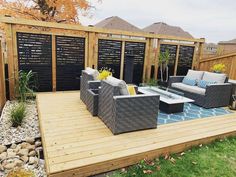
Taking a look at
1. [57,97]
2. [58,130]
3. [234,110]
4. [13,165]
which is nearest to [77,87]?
[57,97]

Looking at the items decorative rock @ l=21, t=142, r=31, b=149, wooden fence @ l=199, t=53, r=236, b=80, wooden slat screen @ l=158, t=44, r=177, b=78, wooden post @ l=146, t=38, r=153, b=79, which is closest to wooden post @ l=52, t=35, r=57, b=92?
decorative rock @ l=21, t=142, r=31, b=149

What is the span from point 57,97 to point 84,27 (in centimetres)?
221

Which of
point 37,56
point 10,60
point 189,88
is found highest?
point 37,56

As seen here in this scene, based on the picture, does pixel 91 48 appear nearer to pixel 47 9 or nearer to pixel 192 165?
pixel 192 165

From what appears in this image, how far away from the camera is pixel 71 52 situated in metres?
5.78

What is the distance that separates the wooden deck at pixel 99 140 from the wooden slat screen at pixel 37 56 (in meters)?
1.41

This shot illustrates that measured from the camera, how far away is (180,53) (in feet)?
25.8

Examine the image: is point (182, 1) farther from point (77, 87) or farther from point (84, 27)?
A: point (77, 87)

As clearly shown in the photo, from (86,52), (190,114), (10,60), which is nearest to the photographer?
(190,114)

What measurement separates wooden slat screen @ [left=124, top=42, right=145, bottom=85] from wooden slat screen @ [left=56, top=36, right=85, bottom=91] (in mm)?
1644

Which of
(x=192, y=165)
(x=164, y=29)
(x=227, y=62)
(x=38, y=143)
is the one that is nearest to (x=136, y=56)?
(x=227, y=62)

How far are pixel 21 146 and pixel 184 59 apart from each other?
6.95 m

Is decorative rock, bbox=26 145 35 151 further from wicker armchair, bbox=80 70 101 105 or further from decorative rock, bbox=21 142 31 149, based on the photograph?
wicker armchair, bbox=80 70 101 105

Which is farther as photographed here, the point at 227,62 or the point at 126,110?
the point at 227,62
